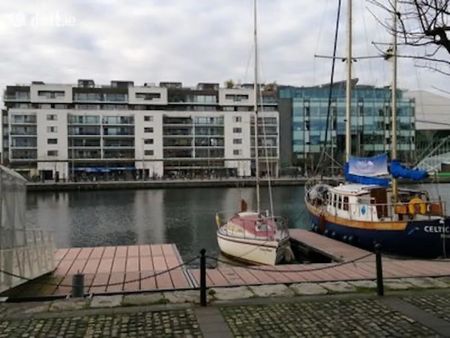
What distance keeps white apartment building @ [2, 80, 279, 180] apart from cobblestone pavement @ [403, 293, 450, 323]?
9509 centimetres

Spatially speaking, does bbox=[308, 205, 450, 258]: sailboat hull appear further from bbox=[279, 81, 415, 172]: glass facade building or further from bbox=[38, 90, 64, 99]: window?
bbox=[38, 90, 64, 99]: window

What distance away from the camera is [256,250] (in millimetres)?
18328

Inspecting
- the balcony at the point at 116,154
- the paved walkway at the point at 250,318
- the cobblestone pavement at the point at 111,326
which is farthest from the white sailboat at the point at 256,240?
the balcony at the point at 116,154

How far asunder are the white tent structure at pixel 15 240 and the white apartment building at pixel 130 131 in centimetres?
9332

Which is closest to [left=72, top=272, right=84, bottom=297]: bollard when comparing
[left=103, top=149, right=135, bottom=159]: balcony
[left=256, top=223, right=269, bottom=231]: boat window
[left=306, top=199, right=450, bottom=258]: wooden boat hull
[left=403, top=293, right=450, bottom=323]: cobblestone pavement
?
[left=403, top=293, right=450, bottom=323]: cobblestone pavement

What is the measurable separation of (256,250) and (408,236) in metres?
5.35

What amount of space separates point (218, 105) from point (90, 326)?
365ft

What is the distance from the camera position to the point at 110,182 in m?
95.1

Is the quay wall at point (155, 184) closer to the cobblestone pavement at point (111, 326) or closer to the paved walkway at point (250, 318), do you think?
the paved walkway at point (250, 318)

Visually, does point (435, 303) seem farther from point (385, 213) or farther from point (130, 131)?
point (130, 131)

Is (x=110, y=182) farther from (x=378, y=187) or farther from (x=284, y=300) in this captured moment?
(x=284, y=300)

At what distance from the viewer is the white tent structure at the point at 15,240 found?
9211mm

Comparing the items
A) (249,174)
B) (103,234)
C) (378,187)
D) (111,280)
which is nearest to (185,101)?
(249,174)

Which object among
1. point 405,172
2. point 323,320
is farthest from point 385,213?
point 323,320
